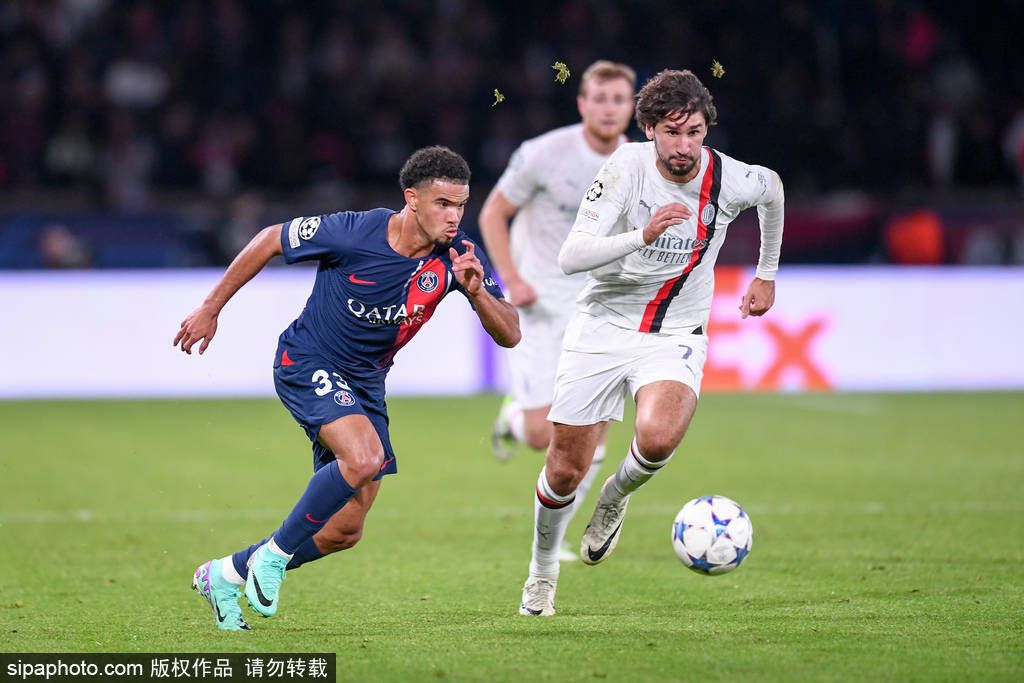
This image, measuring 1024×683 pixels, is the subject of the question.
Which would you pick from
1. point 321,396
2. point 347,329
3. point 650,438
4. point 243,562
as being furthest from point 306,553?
point 650,438

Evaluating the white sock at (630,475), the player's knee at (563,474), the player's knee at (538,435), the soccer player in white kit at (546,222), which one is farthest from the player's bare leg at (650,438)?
the player's knee at (538,435)

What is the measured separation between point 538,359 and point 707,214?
2.08 m

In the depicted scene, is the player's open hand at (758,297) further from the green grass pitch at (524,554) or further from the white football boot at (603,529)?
the green grass pitch at (524,554)

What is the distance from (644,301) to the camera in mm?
6359

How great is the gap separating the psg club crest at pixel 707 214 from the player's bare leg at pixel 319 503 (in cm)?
165

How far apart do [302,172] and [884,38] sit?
8210mm

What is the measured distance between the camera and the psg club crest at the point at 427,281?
19.3ft

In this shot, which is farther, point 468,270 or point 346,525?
point 346,525

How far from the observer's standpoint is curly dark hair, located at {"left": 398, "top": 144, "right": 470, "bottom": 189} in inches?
226

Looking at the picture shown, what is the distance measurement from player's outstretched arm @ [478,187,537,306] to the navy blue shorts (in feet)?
6.56

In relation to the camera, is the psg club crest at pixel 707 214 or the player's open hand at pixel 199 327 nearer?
the player's open hand at pixel 199 327

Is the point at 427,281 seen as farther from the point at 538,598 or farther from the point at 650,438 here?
the point at 538,598

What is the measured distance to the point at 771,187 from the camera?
20.7 feet

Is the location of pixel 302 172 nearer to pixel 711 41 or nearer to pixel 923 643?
pixel 711 41
